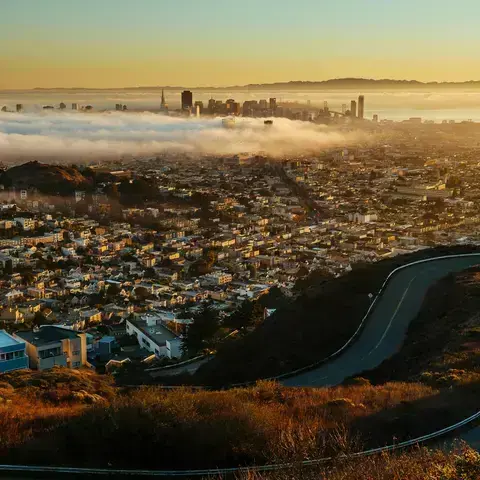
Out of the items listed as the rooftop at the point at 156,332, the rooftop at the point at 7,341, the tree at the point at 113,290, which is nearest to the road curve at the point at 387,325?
the rooftop at the point at 7,341

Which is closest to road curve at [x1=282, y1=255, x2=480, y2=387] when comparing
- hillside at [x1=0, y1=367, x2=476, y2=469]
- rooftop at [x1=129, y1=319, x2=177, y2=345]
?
hillside at [x1=0, y1=367, x2=476, y2=469]

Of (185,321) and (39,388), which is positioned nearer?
(39,388)

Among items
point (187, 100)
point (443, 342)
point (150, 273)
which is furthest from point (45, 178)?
point (443, 342)

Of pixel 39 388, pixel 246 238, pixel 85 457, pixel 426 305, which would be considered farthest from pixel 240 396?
pixel 246 238

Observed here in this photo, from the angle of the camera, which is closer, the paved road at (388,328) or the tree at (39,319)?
the paved road at (388,328)

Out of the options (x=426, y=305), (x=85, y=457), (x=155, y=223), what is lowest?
(x=155, y=223)

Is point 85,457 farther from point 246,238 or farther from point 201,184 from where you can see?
point 201,184

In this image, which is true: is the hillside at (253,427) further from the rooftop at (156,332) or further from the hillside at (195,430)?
the rooftop at (156,332)
